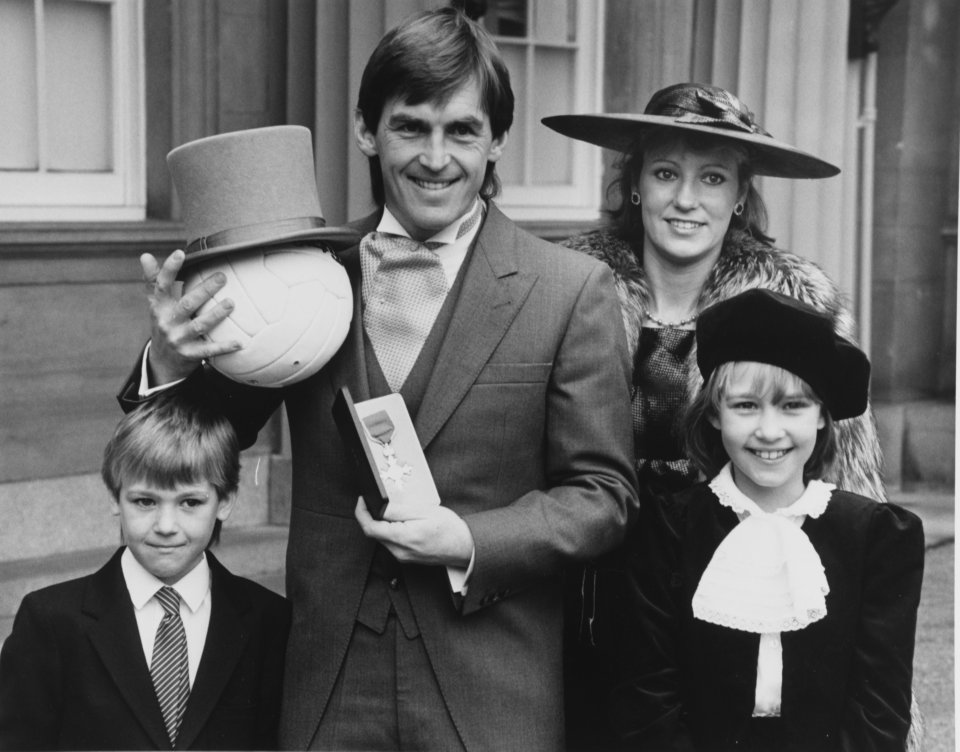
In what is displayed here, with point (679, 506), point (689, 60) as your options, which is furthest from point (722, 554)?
point (689, 60)

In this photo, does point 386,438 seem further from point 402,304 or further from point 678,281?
point 678,281

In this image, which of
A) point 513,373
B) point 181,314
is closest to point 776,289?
point 513,373

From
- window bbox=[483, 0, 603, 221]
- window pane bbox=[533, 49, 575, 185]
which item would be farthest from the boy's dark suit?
window pane bbox=[533, 49, 575, 185]

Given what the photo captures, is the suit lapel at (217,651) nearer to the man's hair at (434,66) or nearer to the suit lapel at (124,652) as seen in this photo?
the suit lapel at (124,652)

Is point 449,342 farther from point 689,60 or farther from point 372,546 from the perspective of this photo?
point 689,60

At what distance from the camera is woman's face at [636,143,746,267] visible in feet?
10.2

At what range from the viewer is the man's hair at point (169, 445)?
2.77 metres

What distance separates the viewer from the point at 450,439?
8.57 feet

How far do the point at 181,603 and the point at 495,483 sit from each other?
26.1 inches

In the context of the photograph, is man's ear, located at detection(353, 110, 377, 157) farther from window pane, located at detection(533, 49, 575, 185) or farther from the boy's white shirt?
window pane, located at detection(533, 49, 575, 185)

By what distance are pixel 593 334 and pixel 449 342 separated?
27 cm

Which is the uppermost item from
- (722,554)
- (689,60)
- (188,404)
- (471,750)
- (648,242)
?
(689,60)

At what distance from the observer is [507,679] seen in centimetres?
266

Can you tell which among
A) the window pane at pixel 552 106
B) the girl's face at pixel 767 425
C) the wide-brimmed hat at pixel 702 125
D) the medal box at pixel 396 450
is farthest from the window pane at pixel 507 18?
the medal box at pixel 396 450
